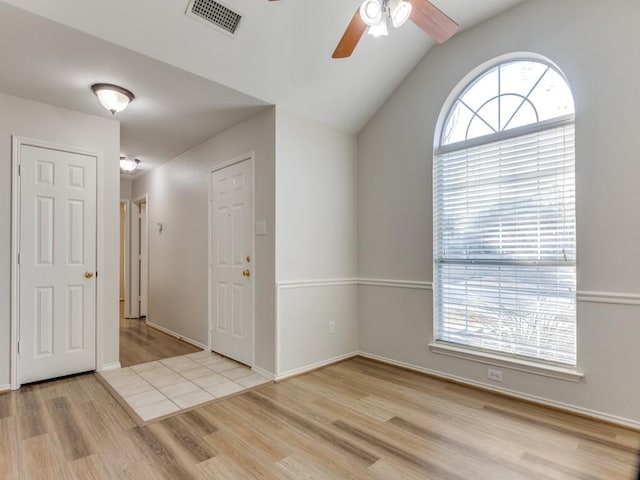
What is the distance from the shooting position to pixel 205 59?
8.93 feet

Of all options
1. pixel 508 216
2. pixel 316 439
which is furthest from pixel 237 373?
pixel 508 216

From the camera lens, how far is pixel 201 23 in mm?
2463

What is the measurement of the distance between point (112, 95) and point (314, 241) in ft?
7.31

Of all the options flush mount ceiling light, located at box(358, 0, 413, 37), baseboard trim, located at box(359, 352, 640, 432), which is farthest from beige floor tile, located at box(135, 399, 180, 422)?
flush mount ceiling light, located at box(358, 0, 413, 37)

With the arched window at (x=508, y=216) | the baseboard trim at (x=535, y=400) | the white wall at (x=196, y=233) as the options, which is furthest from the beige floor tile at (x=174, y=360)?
the arched window at (x=508, y=216)

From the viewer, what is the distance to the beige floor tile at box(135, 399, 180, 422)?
2.56 meters

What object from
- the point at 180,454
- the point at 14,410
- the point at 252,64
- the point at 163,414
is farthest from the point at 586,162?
the point at 14,410

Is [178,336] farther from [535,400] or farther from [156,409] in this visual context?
[535,400]

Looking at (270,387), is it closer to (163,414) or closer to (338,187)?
(163,414)

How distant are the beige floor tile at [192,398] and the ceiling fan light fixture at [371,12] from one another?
2.91 metres

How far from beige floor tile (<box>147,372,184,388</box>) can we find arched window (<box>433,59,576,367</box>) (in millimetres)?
2505

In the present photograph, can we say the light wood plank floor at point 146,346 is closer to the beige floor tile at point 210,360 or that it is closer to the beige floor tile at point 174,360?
the beige floor tile at point 174,360

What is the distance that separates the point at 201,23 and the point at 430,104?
7.05ft

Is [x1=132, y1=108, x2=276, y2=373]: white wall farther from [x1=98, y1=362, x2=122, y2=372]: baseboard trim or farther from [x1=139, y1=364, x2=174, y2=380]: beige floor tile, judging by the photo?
[x1=98, y1=362, x2=122, y2=372]: baseboard trim
